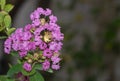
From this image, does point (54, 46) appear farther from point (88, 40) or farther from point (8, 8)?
point (88, 40)

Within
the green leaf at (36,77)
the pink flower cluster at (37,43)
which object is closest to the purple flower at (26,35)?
the pink flower cluster at (37,43)

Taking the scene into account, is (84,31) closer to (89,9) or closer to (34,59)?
(89,9)

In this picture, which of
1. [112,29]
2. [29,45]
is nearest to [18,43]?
[29,45]

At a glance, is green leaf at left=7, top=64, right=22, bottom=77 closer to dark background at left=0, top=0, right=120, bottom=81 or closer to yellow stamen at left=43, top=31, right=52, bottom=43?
yellow stamen at left=43, top=31, right=52, bottom=43

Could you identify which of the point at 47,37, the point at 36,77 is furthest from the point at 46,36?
the point at 36,77

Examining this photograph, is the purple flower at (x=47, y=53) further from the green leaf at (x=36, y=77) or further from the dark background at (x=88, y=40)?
the dark background at (x=88, y=40)
